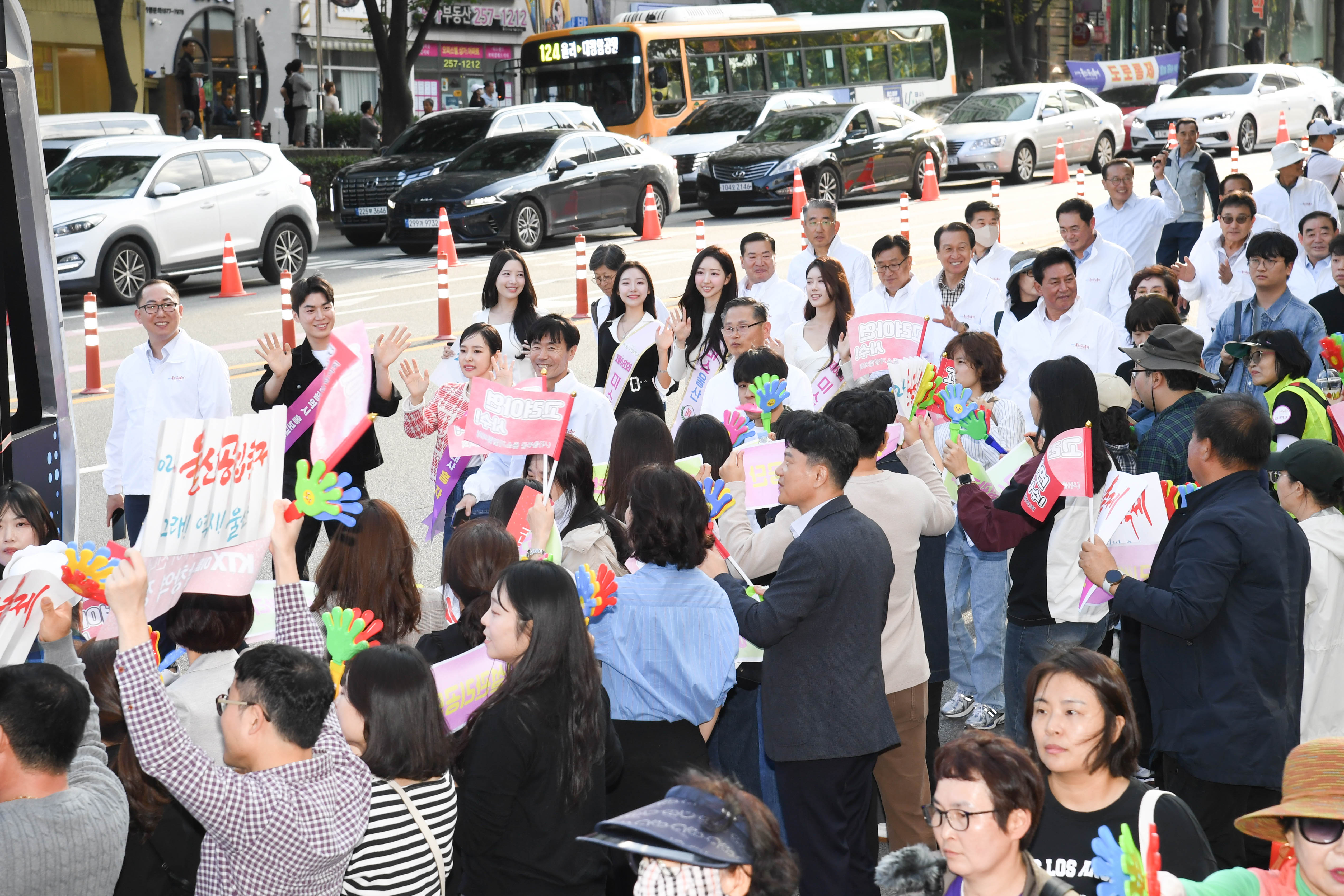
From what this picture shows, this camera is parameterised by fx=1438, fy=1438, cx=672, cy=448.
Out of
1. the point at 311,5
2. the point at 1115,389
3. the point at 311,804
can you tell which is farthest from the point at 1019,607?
the point at 311,5

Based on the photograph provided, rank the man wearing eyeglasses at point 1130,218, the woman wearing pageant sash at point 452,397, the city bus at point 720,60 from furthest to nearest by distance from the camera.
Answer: the city bus at point 720,60
the man wearing eyeglasses at point 1130,218
the woman wearing pageant sash at point 452,397

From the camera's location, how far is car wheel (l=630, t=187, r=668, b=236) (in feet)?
70.0

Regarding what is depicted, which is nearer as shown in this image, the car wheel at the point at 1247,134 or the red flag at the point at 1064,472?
the red flag at the point at 1064,472

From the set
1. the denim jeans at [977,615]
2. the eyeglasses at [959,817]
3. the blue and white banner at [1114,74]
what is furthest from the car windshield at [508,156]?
the blue and white banner at [1114,74]

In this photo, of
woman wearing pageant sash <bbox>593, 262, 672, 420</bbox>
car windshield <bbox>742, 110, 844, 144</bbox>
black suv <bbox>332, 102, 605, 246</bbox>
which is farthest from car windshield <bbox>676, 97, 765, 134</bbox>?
woman wearing pageant sash <bbox>593, 262, 672, 420</bbox>

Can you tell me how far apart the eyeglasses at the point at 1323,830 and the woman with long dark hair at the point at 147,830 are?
2433 mm

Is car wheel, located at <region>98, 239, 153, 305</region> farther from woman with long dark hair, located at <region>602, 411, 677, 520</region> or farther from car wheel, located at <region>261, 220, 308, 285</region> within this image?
woman with long dark hair, located at <region>602, 411, 677, 520</region>

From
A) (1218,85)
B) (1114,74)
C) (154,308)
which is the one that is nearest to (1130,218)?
(154,308)

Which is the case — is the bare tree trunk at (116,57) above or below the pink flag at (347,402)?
above

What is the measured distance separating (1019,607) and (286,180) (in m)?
14.6

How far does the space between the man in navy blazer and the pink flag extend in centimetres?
162

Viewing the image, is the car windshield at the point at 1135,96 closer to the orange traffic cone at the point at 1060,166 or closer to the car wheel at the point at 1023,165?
the car wheel at the point at 1023,165

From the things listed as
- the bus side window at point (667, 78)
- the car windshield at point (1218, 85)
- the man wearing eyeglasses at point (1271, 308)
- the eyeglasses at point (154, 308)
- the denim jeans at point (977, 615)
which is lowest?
the denim jeans at point (977, 615)

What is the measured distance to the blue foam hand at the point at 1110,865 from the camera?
2.58 m
